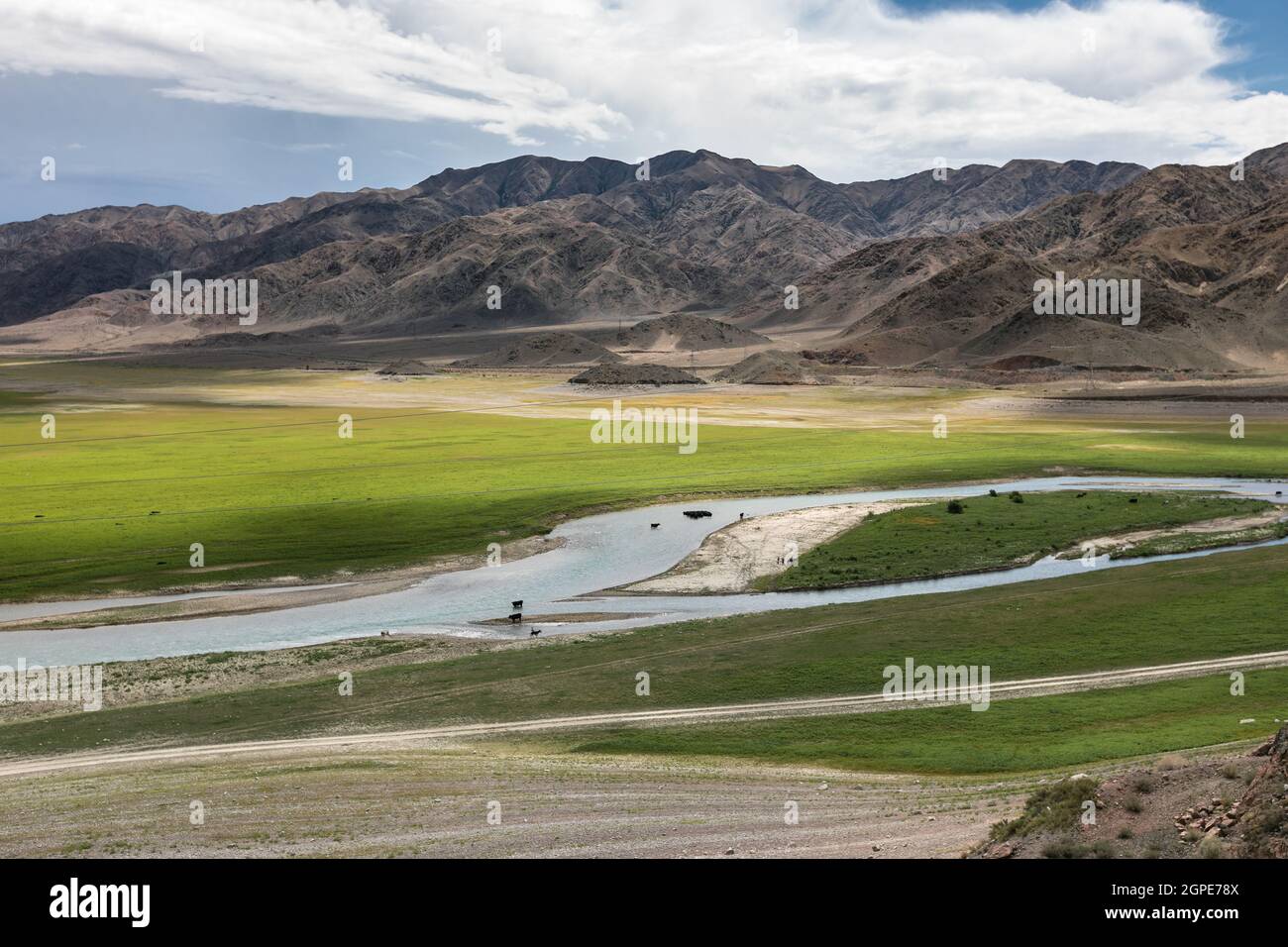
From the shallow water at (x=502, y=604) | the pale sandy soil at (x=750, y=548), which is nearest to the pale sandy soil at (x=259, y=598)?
the shallow water at (x=502, y=604)

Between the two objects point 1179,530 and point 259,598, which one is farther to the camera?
point 1179,530

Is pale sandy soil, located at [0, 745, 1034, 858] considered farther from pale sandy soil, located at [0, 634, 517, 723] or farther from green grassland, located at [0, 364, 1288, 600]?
green grassland, located at [0, 364, 1288, 600]

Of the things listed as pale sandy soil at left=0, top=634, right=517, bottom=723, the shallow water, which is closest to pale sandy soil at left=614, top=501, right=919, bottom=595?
the shallow water

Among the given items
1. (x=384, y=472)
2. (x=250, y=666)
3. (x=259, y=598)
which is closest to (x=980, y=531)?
(x=259, y=598)

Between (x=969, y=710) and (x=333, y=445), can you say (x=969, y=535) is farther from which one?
(x=333, y=445)

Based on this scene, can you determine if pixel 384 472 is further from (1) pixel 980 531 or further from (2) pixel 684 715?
(2) pixel 684 715
